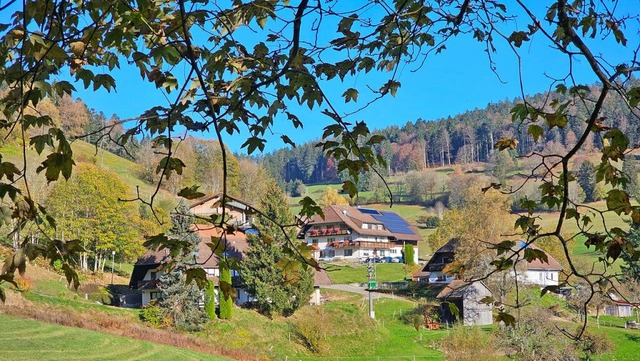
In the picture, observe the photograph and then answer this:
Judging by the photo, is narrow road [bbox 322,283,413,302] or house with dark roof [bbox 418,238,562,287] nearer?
narrow road [bbox 322,283,413,302]

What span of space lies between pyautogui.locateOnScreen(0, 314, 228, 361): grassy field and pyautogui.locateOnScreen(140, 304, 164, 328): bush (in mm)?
4592

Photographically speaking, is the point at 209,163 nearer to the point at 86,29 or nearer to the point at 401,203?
the point at 401,203

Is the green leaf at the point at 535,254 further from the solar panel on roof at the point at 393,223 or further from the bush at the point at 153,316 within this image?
the solar panel on roof at the point at 393,223

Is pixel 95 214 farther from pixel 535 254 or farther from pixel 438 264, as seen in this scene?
pixel 535 254

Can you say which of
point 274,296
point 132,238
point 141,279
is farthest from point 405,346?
point 132,238

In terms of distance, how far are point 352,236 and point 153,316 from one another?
1354 inches

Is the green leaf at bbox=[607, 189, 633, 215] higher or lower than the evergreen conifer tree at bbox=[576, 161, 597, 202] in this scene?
lower

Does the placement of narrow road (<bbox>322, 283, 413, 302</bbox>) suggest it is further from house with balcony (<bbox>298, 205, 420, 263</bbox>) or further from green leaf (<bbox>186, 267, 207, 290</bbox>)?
green leaf (<bbox>186, 267, 207, 290</bbox>)

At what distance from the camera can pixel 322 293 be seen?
42250mm

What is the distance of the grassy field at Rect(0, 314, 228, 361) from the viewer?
1917 cm

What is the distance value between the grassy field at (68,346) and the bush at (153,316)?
15.1ft

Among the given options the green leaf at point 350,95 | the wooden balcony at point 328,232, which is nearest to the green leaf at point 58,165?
the green leaf at point 350,95

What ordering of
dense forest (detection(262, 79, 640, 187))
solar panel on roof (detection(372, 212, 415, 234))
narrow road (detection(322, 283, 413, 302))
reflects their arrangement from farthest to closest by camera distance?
dense forest (detection(262, 79, 640, 187)) → solar panel on roof (detection(372, 212, 415, 234)) → narrow road (detection(322, 283, 413, 302))

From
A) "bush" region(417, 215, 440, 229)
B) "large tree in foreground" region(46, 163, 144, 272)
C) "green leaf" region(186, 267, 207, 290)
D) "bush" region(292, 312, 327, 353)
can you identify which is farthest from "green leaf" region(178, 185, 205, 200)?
"bush" region(417, 215, 440, 229)
